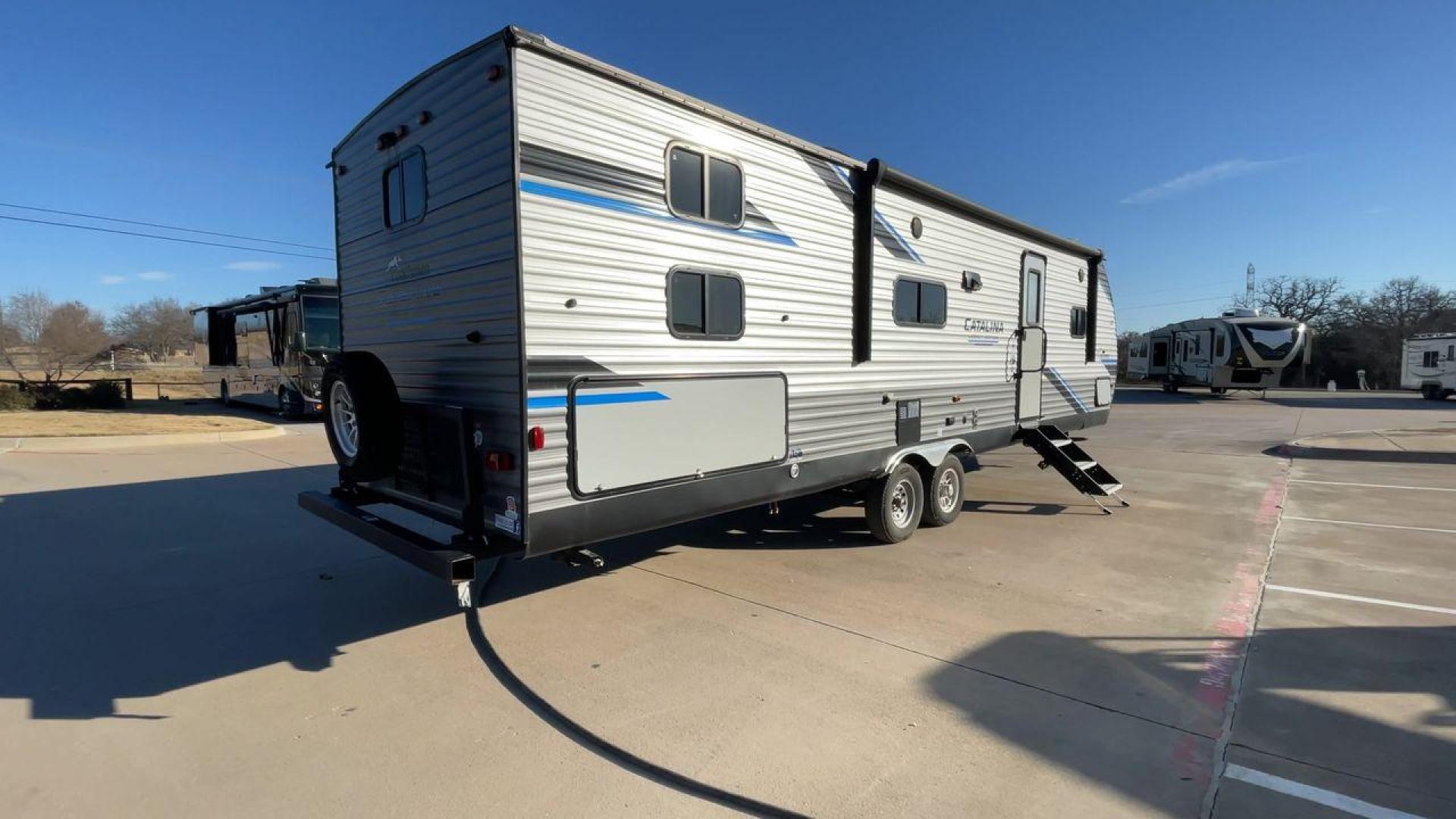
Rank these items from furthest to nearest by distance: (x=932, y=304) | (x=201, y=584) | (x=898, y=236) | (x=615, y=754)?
1. (x=932, y=304)
2. (x=898, y=236)
3. (x=201, y=584)
4. (x=615, y=754)

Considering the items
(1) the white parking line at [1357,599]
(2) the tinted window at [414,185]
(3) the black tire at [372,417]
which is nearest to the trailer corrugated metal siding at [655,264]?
(2) the tinted window at [414,185]

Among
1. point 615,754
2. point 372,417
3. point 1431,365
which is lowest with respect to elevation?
point 615,754

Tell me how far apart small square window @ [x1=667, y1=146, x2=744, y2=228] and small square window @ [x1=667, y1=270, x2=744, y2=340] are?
382mm

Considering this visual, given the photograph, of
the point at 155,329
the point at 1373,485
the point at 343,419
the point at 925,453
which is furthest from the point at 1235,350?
the point at 155,329

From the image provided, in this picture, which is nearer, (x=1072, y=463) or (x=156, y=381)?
(x=1072, y=463)

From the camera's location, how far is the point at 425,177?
4465mm

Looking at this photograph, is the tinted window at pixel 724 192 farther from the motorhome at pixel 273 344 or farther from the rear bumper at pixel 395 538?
the motorhome at pixel 273 344

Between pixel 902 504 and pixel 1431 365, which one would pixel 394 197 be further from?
pixel 1431 365

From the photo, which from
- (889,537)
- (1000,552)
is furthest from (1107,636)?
(889,537)

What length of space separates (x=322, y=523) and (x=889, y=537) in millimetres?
5706

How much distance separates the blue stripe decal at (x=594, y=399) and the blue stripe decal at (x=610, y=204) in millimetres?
1068

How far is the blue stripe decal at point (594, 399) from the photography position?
3.77 m

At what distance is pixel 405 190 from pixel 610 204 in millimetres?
1588

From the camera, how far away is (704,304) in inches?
184
